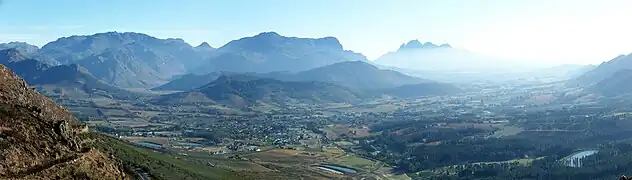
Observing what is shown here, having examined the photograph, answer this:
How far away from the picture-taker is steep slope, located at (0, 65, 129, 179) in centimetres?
4175

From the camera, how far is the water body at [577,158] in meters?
131

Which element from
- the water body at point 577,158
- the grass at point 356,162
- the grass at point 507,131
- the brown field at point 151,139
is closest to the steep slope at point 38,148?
the grass at point 356,162

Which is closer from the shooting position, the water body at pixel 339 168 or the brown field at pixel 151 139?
the water body at pixel 339 168

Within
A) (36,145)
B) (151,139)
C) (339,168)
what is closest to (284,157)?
(339,168)

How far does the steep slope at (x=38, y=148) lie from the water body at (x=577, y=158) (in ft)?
350

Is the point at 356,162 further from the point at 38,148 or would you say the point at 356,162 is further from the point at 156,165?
the point at 38,148

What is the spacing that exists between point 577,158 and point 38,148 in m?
121

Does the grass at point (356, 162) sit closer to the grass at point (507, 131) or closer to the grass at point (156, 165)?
the grass at point (156, 165)

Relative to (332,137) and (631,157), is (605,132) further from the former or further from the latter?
(332,137)

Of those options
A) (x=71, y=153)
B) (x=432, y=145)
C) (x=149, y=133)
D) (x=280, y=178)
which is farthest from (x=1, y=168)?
(x=149, y=133)

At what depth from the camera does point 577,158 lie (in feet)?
449

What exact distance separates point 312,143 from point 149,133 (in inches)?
2007

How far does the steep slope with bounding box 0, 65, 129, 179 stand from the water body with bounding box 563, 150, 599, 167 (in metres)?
107

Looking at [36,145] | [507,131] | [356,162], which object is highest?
[36,145]
